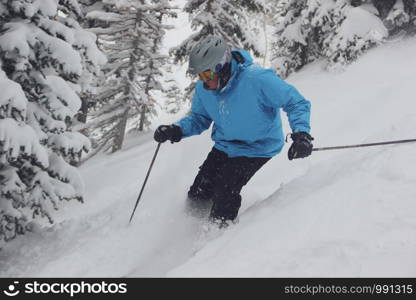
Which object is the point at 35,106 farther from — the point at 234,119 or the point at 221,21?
the point at 221,21

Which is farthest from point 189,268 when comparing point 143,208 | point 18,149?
point 18,149

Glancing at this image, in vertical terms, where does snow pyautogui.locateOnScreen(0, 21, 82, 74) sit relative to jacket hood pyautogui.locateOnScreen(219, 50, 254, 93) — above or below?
below

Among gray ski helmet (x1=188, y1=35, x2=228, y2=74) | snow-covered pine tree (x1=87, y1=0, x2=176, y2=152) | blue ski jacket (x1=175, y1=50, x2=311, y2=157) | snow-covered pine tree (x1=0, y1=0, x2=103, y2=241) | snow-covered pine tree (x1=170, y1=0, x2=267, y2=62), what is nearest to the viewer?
gray ski helmet (x1=188, y1=35, x2=228, y2=74)

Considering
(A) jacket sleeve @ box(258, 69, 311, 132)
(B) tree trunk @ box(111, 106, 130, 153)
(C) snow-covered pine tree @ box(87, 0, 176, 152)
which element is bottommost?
(B) tree trunk @ box(111, 106, 130, 153)

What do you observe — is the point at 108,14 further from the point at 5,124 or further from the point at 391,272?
the point at 391,272

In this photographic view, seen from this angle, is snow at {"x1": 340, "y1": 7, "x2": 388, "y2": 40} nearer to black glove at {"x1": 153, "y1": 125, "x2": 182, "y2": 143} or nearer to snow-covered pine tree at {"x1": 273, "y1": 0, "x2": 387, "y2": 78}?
snow-covered pine tree at {"x1": 273, "y1": 0, "x2": 387, "y2": 78}

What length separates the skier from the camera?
13.6 feet

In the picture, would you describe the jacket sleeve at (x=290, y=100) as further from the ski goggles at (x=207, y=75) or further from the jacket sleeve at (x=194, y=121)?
the jacket sleeve at (x=194, y=121)

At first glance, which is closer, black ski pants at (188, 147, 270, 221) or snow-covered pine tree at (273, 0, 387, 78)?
black ski pants at (188, 147, 270, 221)

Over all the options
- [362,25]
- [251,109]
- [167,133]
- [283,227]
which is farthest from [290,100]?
[362,25]

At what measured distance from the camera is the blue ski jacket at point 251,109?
4164 millimetres

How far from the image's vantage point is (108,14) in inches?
599

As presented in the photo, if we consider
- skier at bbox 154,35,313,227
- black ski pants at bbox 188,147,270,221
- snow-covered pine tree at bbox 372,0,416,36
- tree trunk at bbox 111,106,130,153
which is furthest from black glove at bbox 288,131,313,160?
tree trunk at bbox 111,106,130,153

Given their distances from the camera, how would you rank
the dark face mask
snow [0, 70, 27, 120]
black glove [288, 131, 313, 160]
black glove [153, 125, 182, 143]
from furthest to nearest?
1. snow [0, 70, 27, 120]
2. black glove [153, 125, 182, 143]
3. the dark face mask
4. black glove [288, 131, 313, 160]
